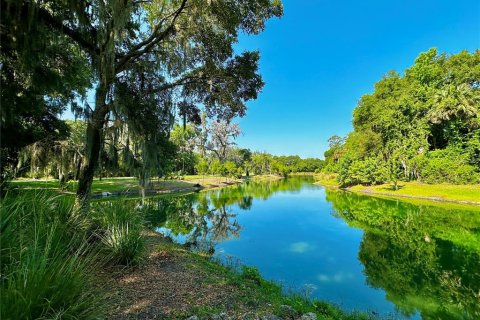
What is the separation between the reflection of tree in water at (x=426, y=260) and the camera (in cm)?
715

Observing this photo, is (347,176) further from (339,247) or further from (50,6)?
(50,6)

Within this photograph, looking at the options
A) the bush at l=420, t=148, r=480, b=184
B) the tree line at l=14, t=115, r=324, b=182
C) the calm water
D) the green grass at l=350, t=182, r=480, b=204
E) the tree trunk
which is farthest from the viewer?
the bush at l=420, t=148, r=480, b=184

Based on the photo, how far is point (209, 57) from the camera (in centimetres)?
897

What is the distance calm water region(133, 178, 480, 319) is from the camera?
7551 mm


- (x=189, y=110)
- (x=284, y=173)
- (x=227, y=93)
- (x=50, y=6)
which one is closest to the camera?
(x=50, y=6)

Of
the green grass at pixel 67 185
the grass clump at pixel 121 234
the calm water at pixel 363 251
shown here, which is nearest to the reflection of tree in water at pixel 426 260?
the calm water at pixel 363 251

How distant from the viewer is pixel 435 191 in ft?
92.1

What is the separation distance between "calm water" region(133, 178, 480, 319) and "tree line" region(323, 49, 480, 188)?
43.4 ft

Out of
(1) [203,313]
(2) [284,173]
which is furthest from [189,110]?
(2) [284,173]

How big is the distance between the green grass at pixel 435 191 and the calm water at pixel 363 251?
19.9ft

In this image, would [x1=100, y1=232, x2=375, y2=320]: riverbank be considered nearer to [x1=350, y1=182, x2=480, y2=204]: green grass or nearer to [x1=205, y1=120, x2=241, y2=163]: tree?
[x1=350, y1=182, x2=480, y2=204]: green grass

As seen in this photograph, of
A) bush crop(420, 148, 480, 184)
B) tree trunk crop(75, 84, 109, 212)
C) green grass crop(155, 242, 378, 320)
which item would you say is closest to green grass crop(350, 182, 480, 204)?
bush crop(420, 148, 480, 184)

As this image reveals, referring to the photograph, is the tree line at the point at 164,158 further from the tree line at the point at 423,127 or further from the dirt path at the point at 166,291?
the tree line at the point at 423,127

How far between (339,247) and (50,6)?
13.4m
